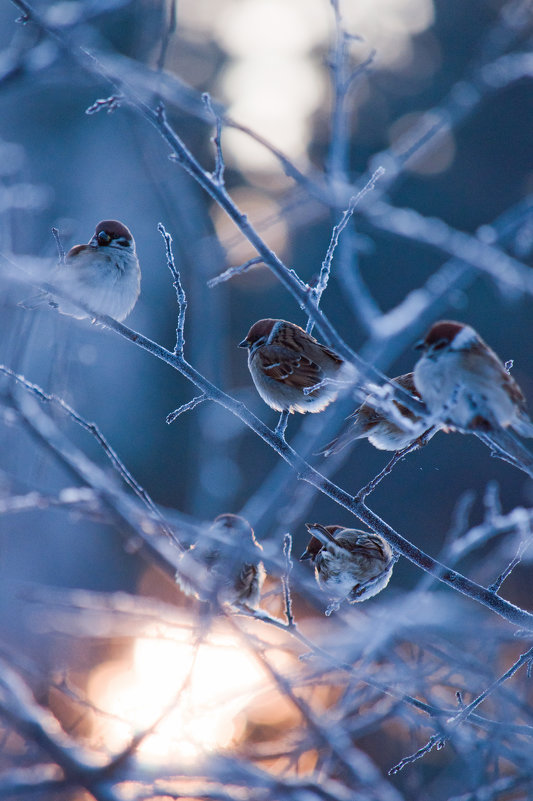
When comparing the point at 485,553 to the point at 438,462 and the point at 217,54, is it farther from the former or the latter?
the point at 217,54

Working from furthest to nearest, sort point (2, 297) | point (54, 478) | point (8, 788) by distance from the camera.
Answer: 1. point (54, 478)
2. point (2, 297)
3. point (8, 788)

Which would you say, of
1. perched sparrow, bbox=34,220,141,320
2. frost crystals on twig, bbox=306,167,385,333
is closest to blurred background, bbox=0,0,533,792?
perched sparrow, bbox=34,220,141,320

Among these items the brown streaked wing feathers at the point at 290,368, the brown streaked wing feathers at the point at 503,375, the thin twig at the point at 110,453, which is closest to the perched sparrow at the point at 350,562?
the brown streaked wing feathers at the point at 290,368

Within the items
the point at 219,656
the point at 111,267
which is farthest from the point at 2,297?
the point at 219,656

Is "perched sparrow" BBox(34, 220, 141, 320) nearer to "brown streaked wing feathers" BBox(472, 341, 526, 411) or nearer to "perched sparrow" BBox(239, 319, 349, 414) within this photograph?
"perched sparrow" BBox(239, 319, 349, 414)

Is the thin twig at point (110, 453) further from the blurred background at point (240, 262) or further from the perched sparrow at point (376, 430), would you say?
the blurred background at point (240, 262)

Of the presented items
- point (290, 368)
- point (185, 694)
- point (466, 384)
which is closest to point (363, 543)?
point (290, 368)
